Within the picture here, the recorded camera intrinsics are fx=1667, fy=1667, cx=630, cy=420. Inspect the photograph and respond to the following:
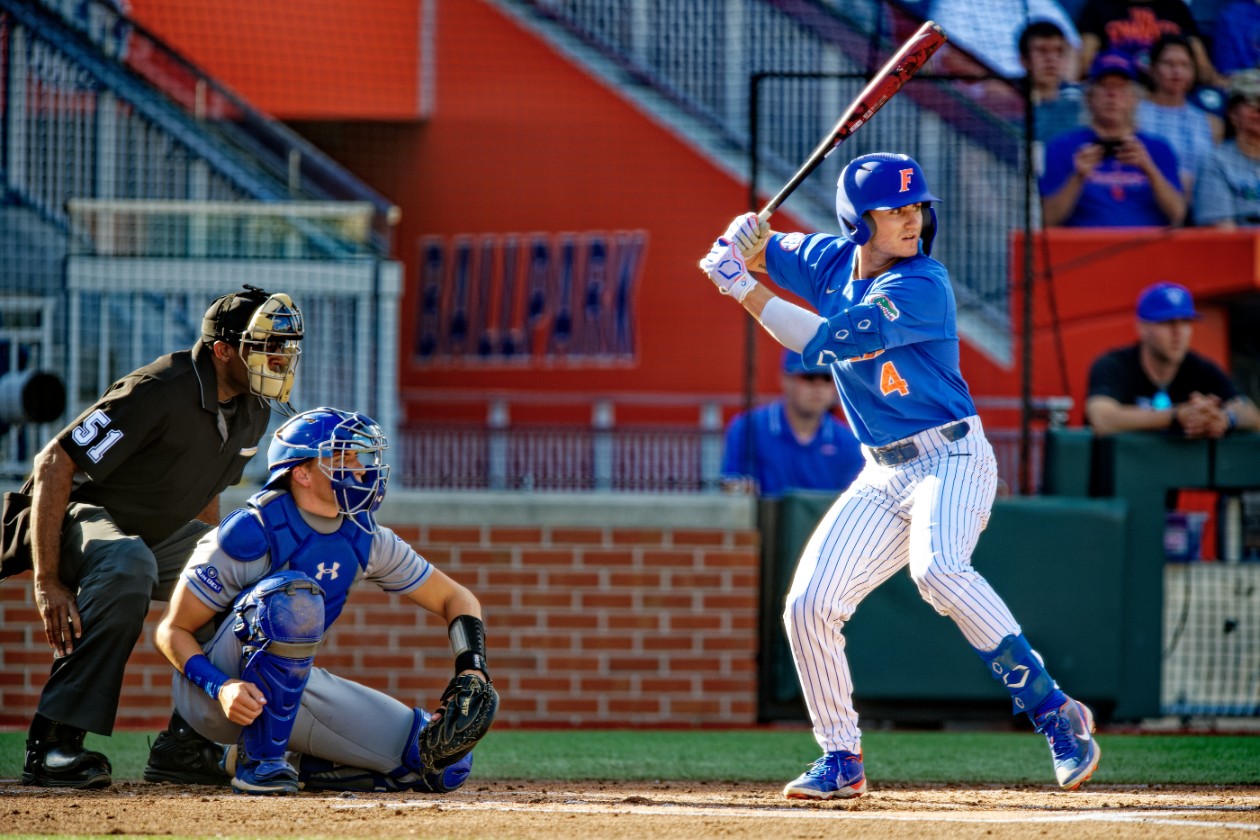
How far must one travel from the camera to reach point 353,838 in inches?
150

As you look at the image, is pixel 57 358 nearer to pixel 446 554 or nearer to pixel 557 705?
pixel 446 554

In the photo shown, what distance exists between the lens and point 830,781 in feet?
15.4

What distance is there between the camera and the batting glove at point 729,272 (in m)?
4.76

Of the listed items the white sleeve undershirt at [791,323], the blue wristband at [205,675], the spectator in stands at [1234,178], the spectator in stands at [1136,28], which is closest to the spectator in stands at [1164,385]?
the white sleeve undershirt at [791,323]

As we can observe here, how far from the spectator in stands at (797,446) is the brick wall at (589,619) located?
0.41m

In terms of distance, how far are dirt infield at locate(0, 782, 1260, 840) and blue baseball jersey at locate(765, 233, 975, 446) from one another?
108 centimetres

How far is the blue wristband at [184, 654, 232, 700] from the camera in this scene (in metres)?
4.38

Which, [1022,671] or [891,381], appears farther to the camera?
[891,381]

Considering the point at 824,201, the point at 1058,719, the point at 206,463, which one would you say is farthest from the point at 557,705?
the point at 824,201

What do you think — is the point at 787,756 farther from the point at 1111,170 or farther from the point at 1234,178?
the point at 1234,178

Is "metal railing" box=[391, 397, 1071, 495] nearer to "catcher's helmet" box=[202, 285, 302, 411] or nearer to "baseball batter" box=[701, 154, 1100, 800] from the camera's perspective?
"catcher's helmet" box=[202, 285, 302, 411]

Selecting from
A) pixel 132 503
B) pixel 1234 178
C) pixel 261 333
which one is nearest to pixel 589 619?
pixel 132 503

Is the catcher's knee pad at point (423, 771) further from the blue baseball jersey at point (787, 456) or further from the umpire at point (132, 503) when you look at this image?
the blue baseball jersey at point (787, 456)

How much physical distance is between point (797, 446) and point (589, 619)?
131 cm
